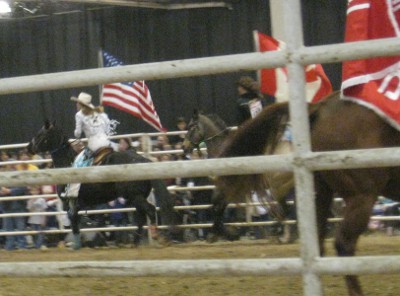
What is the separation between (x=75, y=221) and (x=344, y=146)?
6.77 metres

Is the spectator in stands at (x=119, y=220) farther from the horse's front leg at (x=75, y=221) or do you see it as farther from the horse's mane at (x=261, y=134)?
the horse's mane at (x=261, y=134)

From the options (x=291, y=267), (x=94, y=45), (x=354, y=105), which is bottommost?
(x=291, y=267)

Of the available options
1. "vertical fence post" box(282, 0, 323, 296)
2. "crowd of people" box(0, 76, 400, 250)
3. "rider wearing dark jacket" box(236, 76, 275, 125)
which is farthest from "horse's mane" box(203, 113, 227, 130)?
"vertical fence post" box(282, 0, 323, 296)

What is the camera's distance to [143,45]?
17406 mm

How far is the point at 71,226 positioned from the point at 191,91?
664 centimetres

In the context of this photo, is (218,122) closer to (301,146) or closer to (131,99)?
(131,99)

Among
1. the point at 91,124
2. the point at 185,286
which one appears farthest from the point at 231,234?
the point at 185,286

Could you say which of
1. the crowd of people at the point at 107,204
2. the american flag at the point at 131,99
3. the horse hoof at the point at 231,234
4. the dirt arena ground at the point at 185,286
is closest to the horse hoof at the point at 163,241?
the crowd of people at the point at 107,204

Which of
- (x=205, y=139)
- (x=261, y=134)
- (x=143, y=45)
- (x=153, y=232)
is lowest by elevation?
(x=153, y=232)

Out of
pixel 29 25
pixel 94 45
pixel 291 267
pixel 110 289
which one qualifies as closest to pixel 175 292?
pixel 110 289

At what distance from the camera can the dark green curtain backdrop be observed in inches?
634

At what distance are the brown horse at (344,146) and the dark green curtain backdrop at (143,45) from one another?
10.4 metres

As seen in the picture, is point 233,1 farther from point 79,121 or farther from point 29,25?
point 79,121

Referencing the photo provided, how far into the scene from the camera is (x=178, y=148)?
35.4 feet
